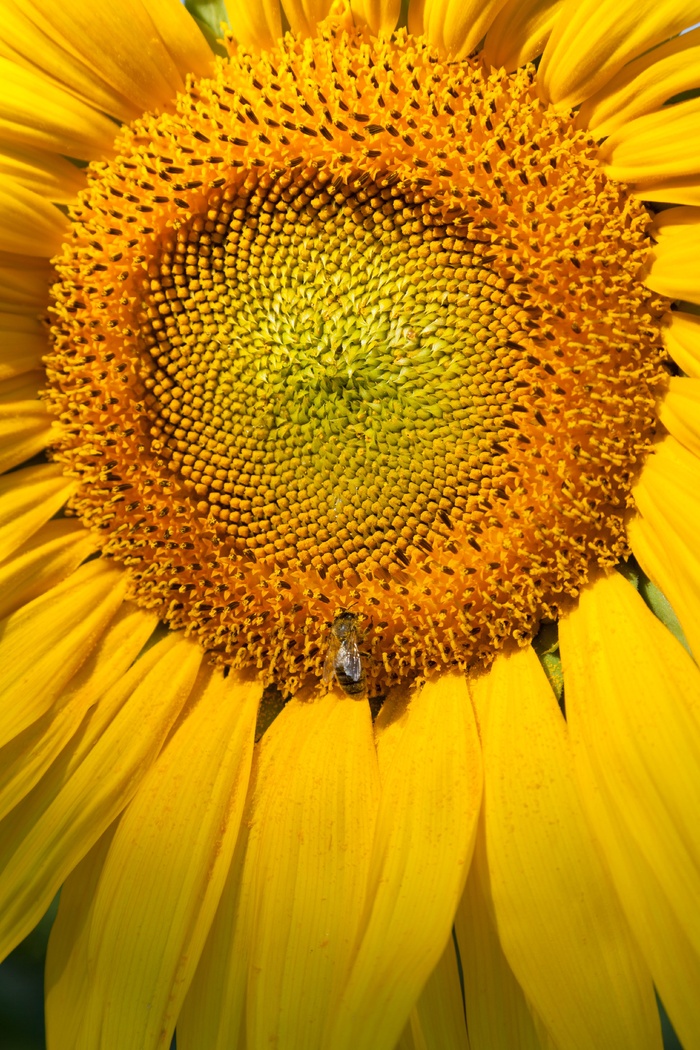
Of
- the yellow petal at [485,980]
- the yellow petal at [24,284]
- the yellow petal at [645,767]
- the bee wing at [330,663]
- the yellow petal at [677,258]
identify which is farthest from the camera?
the yellow petal at [24,284]

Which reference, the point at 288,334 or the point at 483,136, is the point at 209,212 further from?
the point at 483,136

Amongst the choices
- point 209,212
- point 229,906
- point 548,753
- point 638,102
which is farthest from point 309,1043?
point 638,102

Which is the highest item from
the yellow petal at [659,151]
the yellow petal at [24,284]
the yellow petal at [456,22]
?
the yellow petal at [456,22]

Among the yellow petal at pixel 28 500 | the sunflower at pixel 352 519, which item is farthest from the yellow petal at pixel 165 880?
the yellow petal at pixel 28 500

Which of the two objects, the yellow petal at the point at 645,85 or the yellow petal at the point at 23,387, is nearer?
the yellow petal at the point at 645,85

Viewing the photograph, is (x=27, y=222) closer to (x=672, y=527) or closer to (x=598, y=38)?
(x=598, y=38)

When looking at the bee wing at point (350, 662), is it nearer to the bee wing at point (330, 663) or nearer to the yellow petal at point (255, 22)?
the bee wing at point (330, 663)

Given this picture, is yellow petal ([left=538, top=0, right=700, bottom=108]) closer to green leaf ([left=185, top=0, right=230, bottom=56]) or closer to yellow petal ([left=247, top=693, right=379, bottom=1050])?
green leaf ([left=185, top=0, right=230, bottom=56])
